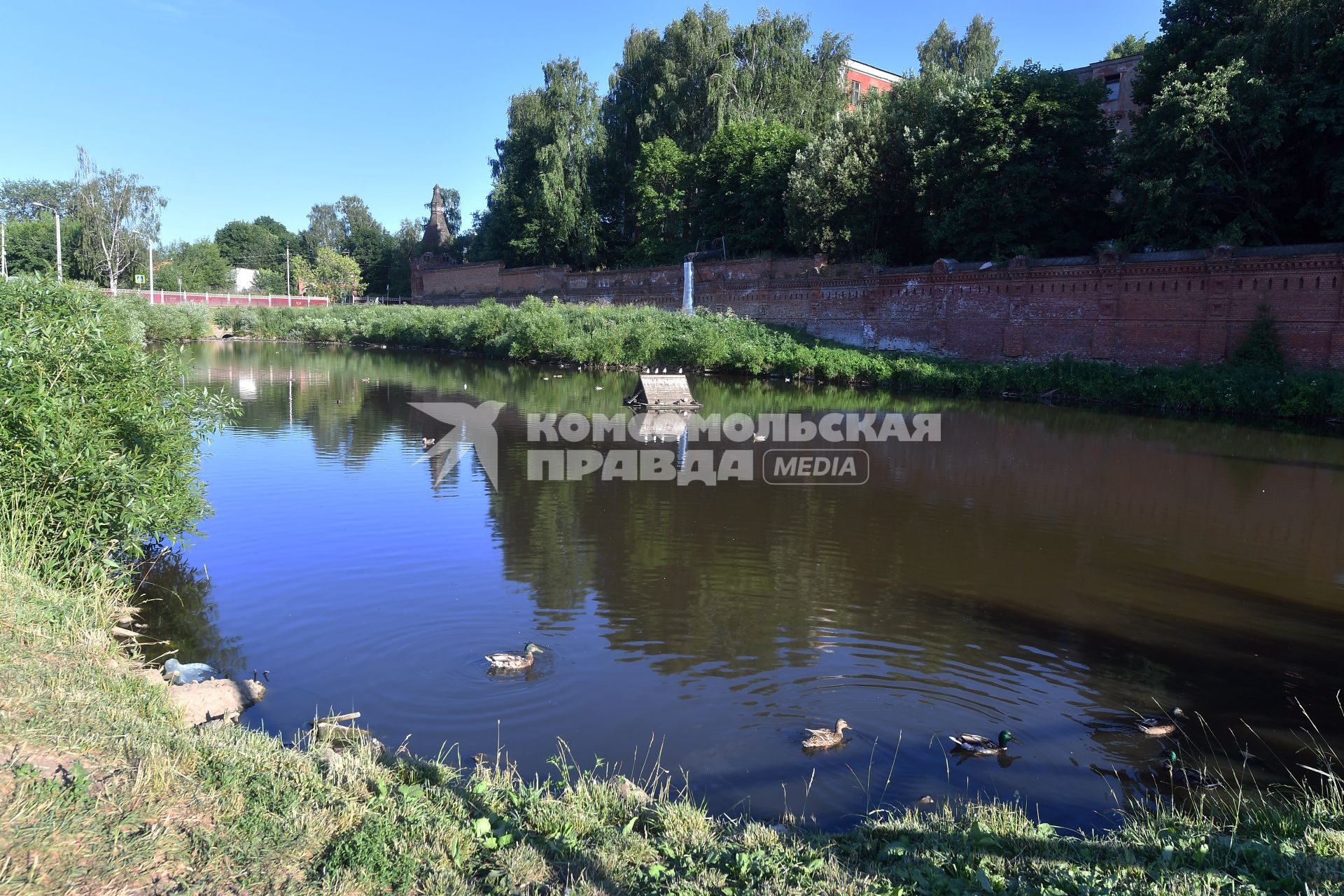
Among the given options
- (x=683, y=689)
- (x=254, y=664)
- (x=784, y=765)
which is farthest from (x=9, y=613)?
(x=784, y=765)

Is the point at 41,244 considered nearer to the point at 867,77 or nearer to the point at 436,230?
the point at 436,230

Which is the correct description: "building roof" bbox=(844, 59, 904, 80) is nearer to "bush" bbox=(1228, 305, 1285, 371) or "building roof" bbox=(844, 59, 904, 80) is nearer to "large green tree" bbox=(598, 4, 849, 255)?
"large green tree" bbox=(598, 4, 849, 255)

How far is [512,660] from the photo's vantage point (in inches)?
261

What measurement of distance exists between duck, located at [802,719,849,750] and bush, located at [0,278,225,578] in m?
5.93

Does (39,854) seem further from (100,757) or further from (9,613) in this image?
(9,613)

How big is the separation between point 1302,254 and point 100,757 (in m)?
26.6

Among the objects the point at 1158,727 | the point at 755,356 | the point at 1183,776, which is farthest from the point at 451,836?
the point at 755,356

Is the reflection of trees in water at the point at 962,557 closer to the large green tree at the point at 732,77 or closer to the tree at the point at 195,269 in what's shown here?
the large green tree at the point at 732,77

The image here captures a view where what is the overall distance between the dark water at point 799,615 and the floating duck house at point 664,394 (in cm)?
809

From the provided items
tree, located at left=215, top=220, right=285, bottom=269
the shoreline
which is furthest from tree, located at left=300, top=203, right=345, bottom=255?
the shoreline

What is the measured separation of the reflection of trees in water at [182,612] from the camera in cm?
704

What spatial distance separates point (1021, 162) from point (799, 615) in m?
25.0

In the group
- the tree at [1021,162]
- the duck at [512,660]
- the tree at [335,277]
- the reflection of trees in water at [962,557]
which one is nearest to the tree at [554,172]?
the tree at [1021,162]

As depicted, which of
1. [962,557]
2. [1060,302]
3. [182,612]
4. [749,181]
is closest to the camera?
[182,612]
